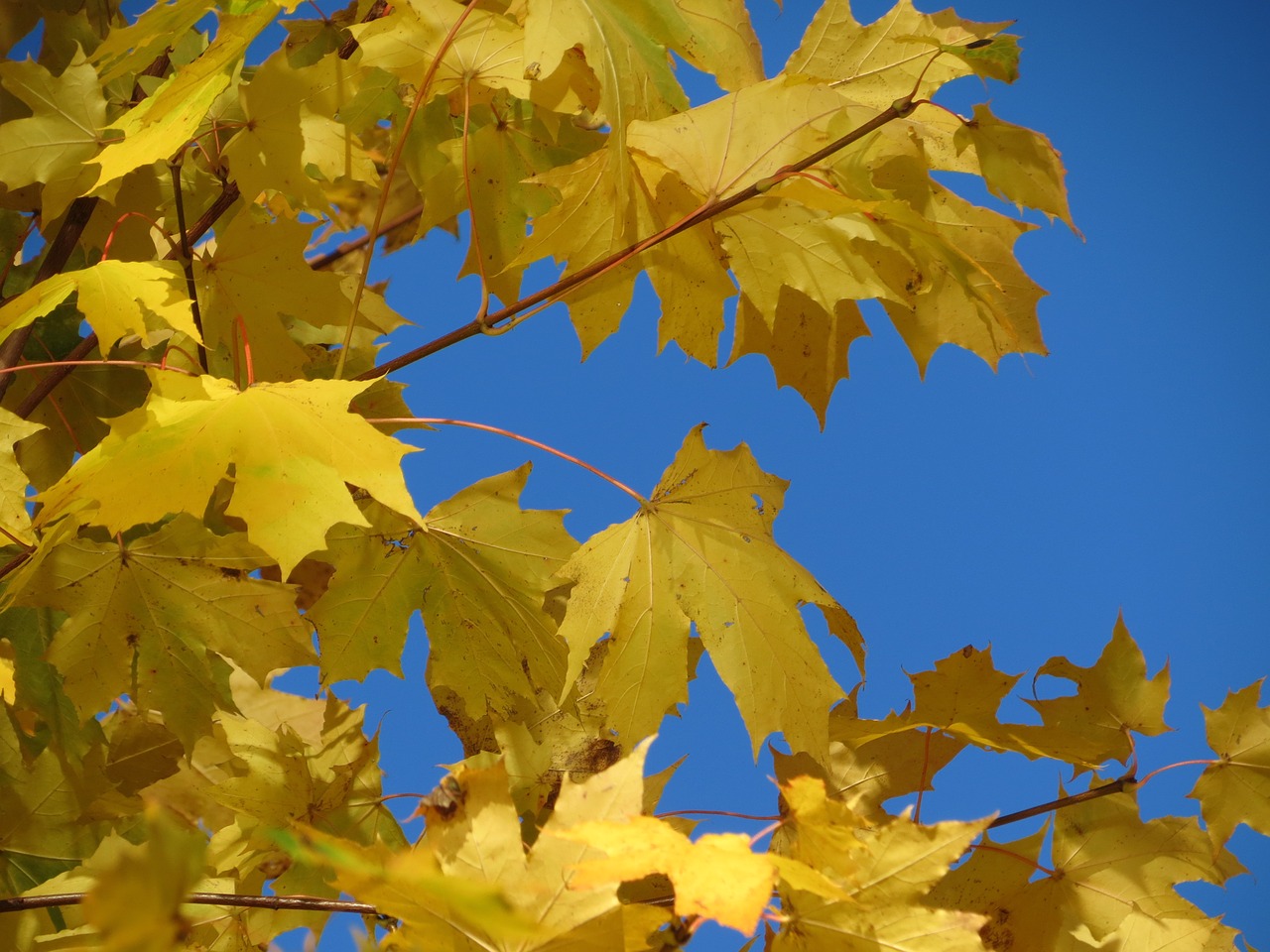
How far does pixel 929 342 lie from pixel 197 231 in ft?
1.48

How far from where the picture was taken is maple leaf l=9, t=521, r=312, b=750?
509 millimetres

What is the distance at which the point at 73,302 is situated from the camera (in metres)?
0.67

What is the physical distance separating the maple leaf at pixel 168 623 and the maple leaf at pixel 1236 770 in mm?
517

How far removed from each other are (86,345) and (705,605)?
44 centimetres

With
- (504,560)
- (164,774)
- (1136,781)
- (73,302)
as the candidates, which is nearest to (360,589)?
(504,560)

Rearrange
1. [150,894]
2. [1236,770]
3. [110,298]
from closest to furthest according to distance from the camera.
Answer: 1. [150,894]
2. [110,298]
3. [1236,770]

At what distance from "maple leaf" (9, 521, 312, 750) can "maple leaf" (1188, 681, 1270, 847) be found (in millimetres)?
517

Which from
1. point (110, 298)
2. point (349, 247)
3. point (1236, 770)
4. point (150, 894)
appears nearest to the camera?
point (150, 894)

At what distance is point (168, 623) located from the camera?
526 millimetres

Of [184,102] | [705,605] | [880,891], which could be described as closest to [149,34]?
[184,102]

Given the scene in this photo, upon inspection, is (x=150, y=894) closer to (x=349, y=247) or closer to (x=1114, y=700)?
(x=1114, y=700)

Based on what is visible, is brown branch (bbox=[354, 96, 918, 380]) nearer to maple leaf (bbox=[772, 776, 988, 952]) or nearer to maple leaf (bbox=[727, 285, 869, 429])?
maple leaf (bbox=[727, 285, 869, 429])

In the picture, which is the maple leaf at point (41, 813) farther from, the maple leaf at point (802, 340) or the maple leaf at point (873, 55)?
the maple leaf at point (873, 55)

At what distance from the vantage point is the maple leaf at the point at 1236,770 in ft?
1.86
